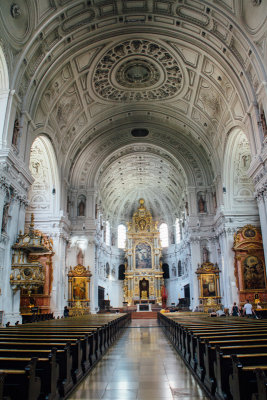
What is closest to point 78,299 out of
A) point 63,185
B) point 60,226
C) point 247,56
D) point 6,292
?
point 60,226

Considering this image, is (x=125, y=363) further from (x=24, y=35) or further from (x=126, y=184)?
(x=126, y=184)

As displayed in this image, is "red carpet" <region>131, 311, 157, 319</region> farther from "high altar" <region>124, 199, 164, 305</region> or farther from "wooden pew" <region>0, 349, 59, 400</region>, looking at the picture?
"wooden pew" <region>0, 349, 59, 400</region>

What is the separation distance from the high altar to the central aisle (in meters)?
30.2

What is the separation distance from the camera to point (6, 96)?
14.6 meters

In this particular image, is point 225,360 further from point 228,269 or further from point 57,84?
point 57,84

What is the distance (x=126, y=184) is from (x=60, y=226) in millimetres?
16678

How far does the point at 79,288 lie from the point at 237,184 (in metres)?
14.4

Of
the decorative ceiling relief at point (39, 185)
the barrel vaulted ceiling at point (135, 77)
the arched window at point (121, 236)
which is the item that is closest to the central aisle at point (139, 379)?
the barrel vaulted ceiling at point (135, 77)

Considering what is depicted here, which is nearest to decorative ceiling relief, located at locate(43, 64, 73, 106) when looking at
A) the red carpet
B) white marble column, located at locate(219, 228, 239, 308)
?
white marble column, located at locate(219, 228, 239, 308)

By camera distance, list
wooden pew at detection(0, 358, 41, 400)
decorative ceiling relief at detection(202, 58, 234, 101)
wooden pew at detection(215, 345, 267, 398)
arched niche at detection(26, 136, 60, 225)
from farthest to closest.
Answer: arched niche at detection(26, 136, 60, 225), decorative ceiling relief at detection(202, 58, 234, 101), wooden pew at detection(215, 345, 267, 398), wooden pew at detection(0, 358, 41, 400)

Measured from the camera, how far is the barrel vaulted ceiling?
15898 millimetres

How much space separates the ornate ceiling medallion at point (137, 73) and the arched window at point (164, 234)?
21618 mm

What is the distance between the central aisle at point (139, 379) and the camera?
4988 millimetres

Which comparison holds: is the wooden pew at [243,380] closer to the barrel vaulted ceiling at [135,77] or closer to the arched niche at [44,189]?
the barrel vaulted ceiling at [135,77]
